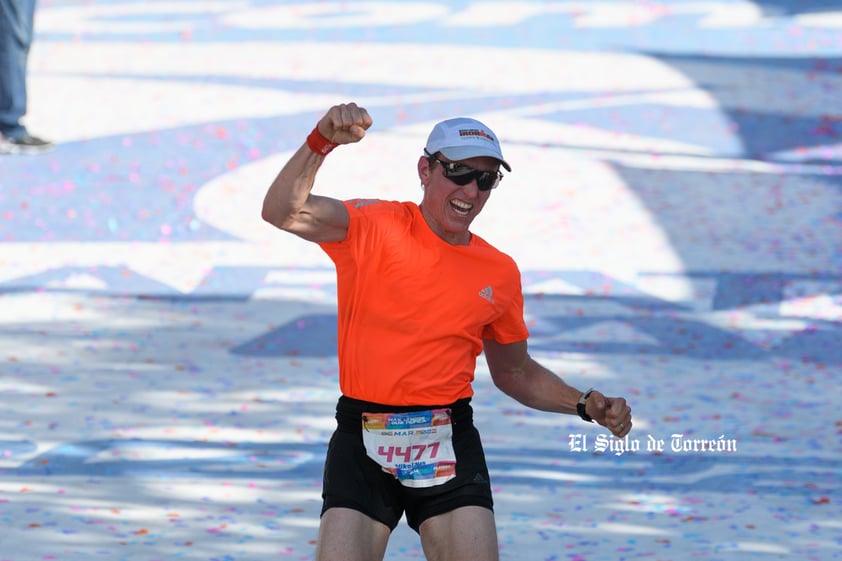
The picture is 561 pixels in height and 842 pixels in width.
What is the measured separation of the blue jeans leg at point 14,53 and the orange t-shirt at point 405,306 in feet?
37.4

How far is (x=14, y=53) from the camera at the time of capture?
15.6 metres

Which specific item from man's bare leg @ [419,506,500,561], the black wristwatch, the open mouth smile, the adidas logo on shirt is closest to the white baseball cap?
the open mouth smile

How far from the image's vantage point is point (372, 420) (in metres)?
4.86

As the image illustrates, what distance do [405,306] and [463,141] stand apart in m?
0.56

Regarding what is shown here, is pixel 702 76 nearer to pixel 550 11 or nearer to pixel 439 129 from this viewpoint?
pixel 550 11

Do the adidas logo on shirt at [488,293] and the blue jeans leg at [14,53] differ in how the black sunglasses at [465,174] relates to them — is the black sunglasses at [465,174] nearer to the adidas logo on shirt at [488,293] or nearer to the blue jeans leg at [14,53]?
the adidas logo on shirt at [488,293]

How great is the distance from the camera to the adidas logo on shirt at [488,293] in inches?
194

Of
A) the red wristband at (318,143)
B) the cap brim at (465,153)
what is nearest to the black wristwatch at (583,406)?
the cap brim at (465,153)

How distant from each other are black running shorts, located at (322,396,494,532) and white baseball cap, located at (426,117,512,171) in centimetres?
82

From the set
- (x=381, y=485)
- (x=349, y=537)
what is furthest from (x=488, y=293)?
(x=349, y=537)

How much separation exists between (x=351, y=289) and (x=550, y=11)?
62.7 ft

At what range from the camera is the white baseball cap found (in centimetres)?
→ 482

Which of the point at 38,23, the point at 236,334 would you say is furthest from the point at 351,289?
the point at 38,23

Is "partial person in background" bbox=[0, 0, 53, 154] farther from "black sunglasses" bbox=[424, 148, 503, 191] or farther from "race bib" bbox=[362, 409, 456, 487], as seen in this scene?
"race bib" bbox=[362, 409, 456, 487]
